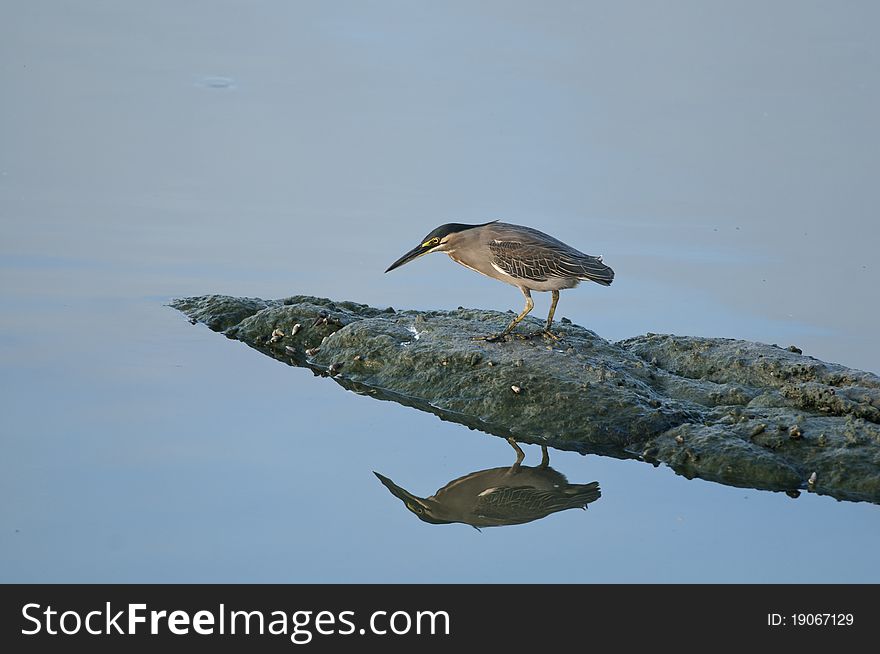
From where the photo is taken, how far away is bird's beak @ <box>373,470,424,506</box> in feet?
22.4

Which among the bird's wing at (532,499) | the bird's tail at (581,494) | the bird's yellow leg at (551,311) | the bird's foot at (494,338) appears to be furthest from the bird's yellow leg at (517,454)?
the bird's yellow leg at (551,311)

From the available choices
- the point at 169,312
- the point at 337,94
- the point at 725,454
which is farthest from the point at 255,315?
the point at 337,94

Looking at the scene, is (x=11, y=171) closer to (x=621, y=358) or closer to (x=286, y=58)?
(x=286, y=58)

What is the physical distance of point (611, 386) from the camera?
7898mm

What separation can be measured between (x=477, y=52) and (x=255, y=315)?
815 centimetres

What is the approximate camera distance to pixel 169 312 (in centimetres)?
947

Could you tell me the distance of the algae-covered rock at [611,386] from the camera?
727 cm

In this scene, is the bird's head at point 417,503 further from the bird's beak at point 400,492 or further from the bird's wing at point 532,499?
the bird's wing at point 532,499

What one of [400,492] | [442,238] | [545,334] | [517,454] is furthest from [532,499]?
[442,238]

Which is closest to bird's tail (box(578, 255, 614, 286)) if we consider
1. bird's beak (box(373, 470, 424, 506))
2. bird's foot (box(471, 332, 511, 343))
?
bird's foot (box(471, 332, 511, 343))

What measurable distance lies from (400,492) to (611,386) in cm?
169

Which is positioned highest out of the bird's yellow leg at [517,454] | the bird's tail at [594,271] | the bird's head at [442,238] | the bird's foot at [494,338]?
the bird's head at [442,238]

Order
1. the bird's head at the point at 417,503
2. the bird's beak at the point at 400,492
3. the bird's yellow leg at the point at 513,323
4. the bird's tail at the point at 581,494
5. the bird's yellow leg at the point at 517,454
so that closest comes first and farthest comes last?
the bird's head at the point at 417,503, the bird's beak at the point at 400,492, the bird's tail at the point at 581,494, the bird's yellow leg at the point at 517,454, the bird's yellow leg at the point at 513,323

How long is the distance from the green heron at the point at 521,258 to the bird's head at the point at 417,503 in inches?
67.0
